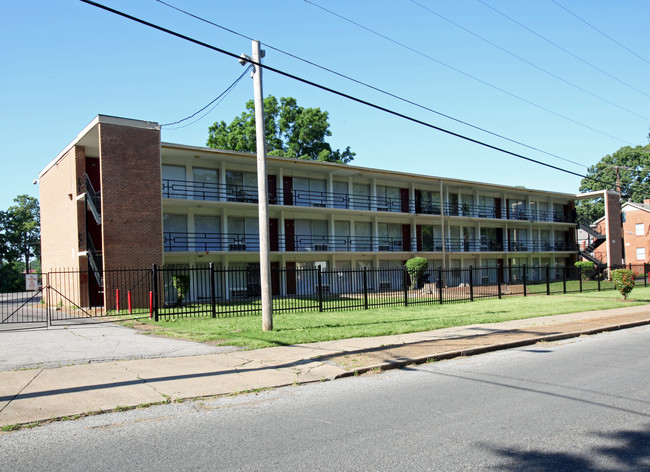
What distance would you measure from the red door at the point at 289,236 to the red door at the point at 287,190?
135 centimetres

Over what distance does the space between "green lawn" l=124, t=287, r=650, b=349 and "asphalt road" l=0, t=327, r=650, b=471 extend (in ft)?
15.3

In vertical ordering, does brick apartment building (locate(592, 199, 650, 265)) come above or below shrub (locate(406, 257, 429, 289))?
above

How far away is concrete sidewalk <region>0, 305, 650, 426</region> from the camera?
281 inches

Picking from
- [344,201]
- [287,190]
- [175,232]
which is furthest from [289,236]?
[175,232]

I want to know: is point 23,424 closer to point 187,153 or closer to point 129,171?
point 129,171

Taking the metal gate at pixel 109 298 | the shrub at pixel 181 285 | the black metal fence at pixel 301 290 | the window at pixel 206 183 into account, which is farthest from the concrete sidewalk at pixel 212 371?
the window at pixel 206 183

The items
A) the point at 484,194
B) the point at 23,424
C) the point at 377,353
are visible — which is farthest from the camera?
the point at 484,194

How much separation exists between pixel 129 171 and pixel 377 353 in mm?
17038

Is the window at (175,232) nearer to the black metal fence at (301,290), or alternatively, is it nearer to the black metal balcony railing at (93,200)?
the black metal fence at (301,290)

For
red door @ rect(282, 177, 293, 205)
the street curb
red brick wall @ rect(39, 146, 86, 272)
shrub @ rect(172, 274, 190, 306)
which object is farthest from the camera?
red door @ rect(282, 177, 293, 205)

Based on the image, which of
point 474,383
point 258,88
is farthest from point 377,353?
point 258,88

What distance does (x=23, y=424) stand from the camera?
6.13 metres

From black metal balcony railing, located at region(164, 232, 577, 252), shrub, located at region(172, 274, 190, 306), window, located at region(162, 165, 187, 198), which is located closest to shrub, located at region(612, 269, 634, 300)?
black metal balcony railing, located at region(164, 232, 577, 252)

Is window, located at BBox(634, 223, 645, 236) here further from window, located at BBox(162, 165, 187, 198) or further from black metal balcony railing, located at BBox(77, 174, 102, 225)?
black metal balcony railing, located at BBox(77, 174, 102, 225)
